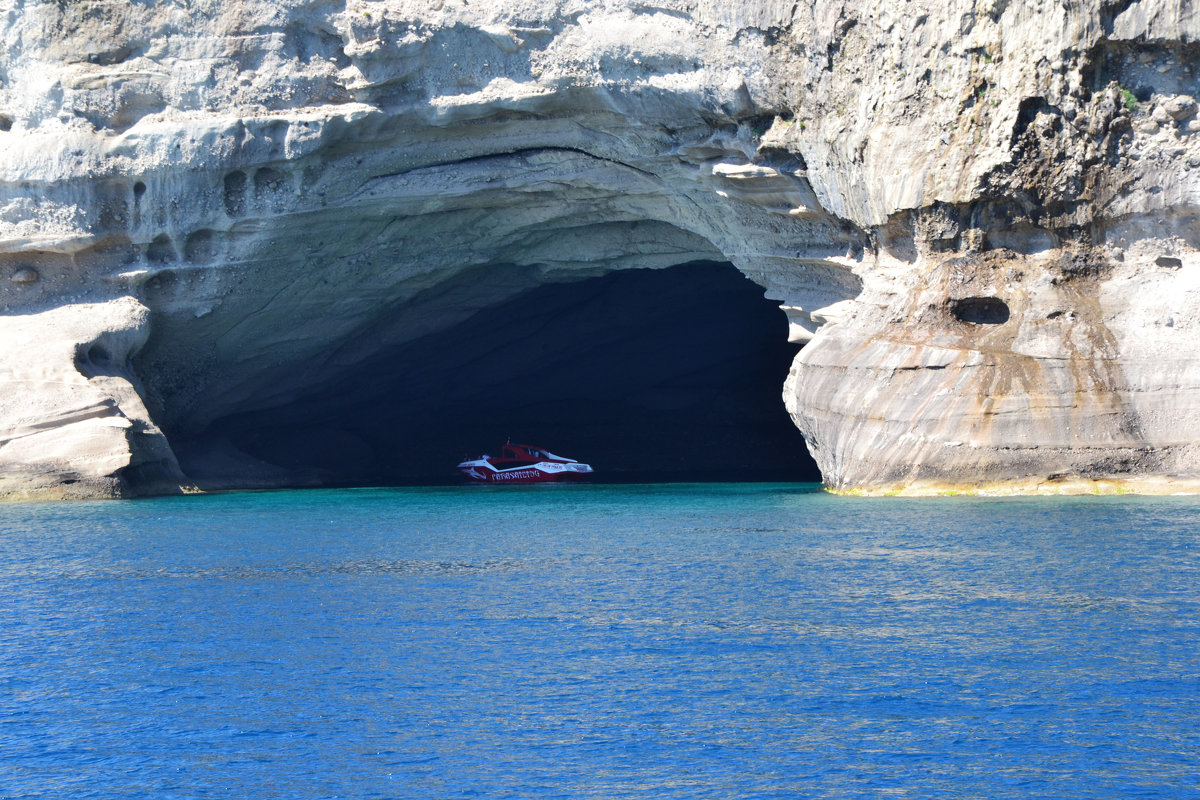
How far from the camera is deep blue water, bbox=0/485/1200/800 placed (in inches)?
329

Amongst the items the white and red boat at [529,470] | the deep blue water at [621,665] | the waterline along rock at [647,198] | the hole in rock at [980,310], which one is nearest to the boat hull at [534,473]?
the white and red boat at [529,470]

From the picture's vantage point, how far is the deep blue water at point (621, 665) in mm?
8359

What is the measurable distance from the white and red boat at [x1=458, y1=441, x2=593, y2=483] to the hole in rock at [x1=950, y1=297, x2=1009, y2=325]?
14235mm

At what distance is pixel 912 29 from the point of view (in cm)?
2302

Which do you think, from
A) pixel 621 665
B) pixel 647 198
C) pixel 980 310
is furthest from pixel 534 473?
pixel 621 665

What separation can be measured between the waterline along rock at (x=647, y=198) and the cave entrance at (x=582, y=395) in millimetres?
3591

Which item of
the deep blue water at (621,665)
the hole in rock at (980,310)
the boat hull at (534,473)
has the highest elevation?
the hole in rock at (980,310)

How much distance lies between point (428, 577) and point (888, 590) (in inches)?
214

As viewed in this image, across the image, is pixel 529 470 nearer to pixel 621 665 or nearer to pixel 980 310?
pixel 980 310

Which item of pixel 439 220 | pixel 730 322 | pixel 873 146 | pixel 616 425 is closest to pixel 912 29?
pixel 873 146

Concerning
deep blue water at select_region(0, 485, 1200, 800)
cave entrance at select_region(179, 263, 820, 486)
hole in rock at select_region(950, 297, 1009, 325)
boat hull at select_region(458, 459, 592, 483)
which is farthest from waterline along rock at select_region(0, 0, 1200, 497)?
boat hull at select_region(458, 459, 592, 483)

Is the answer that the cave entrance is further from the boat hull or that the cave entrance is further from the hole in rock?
the hole in rock

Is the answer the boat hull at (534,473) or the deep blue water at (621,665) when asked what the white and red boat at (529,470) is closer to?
the boat hull at (534,473)

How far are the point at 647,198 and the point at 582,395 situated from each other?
12816 millimetres
